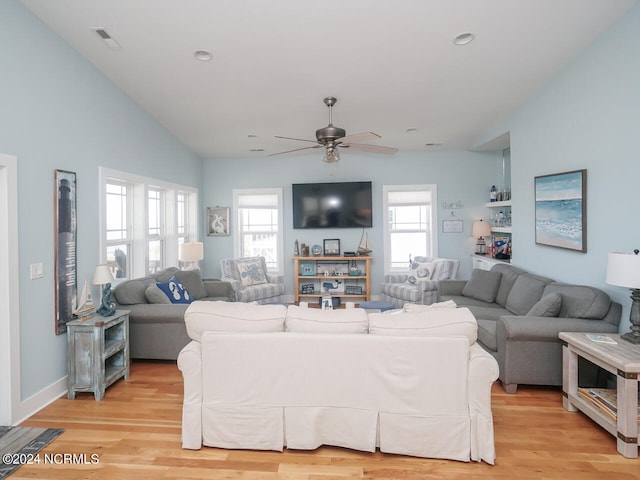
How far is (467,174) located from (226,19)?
5.18 meters

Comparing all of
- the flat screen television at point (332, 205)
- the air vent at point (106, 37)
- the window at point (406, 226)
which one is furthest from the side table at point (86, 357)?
the window at point (406, 226)

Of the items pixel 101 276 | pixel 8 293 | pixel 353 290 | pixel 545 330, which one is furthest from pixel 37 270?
pixel 353 290

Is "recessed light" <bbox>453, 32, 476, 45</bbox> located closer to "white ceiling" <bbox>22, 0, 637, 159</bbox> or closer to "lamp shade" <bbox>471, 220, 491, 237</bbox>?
"white ceiling" <bbox>22, 0, 637, 159</bbox>

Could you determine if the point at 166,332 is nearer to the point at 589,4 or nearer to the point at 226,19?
the point at 226,19

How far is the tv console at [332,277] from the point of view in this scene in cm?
666

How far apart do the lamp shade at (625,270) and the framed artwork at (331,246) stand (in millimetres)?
4641

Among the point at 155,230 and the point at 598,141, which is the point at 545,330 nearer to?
the point at 598,141

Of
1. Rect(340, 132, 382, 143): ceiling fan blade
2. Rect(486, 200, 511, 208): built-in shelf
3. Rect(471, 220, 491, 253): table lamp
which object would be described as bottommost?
Rect(471, 220, 491, 253): table lamp

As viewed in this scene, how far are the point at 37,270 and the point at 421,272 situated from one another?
5015mm

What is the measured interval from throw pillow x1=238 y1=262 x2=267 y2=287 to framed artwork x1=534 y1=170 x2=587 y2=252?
420 cm

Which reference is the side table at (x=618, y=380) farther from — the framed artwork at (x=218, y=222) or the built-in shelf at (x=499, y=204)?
the framed artwork at (x=218, y=222)

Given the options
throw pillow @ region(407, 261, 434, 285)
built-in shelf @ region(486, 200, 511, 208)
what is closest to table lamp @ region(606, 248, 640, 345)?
built-in shelf @ region(486, 200, 511, 208)

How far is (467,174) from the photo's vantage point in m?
6.75

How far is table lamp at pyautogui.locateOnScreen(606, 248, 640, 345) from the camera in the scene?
2.49 m
